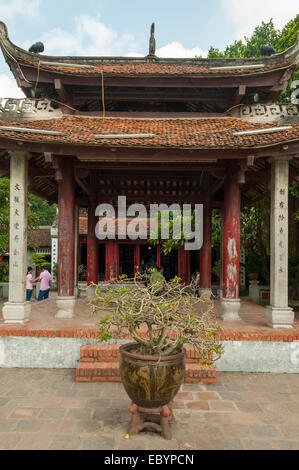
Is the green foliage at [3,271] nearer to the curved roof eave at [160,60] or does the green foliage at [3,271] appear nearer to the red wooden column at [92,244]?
the red wooden column at [92,244]

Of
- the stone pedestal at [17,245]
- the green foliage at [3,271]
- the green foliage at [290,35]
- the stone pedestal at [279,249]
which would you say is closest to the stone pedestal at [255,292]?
the stone pedestal at [279,249]

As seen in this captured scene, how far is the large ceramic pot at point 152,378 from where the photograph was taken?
391 cm

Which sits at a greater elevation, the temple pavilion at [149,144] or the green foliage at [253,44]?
the green foliage at [253,44]

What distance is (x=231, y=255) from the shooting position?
306 inches

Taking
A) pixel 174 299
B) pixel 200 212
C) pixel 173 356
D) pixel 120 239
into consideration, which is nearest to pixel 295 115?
pixel 200 212

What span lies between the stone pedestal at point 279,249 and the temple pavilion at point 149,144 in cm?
2

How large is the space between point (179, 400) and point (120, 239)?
1248 cm

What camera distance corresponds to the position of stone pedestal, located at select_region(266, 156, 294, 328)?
23.5 ft

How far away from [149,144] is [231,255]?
303 cm

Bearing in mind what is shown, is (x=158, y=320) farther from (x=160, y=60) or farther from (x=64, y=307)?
(x=160, y=60)

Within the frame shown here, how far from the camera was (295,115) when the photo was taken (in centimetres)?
863

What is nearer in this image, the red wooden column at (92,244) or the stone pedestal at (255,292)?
the red wooden column at (92,244)

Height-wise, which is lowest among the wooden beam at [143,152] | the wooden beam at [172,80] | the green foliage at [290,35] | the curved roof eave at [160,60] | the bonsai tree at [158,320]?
the bonsai tree at [158,320]

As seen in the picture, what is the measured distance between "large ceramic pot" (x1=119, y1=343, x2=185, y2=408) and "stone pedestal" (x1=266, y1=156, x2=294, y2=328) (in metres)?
3.86
